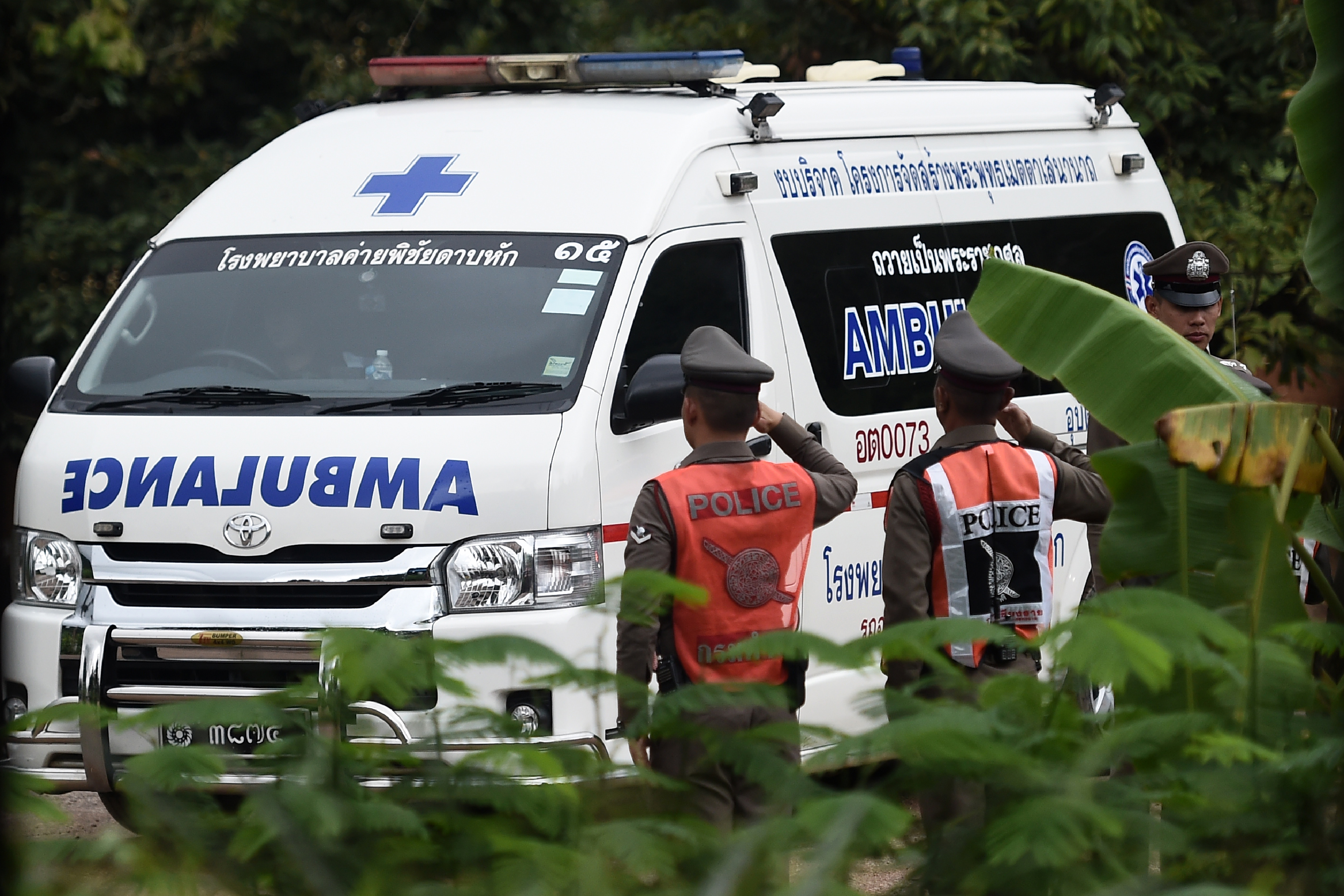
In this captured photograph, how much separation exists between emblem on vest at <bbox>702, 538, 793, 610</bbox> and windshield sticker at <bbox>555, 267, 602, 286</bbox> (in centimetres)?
161

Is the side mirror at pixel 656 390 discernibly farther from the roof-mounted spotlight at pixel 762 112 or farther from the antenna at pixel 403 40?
the antenna at pixel 403 40

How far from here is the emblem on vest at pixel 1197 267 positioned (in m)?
6.00

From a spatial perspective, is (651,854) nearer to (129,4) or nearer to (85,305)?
(85,305)

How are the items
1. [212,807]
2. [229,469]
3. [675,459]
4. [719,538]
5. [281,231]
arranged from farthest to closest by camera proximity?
[281,231], [675,459], [229,469], [719,538], [212,807]

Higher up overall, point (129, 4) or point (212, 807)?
point (129, 4)

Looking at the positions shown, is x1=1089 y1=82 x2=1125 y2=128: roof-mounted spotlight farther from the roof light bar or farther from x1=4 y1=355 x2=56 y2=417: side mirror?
x1=4 y1=355 x2=56 y2=417: side mirror

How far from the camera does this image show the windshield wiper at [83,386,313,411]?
5656mm

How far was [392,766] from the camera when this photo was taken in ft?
7.63

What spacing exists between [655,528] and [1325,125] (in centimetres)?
187

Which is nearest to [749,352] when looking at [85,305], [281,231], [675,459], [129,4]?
[675,459]

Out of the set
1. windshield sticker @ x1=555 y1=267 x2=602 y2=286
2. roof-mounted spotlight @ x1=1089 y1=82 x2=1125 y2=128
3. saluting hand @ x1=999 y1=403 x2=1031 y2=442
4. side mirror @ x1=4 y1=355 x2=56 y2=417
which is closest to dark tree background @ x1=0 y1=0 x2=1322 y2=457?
roof-mounted spotlight @ x1=1089 y1=82 x2=1125 y2=128

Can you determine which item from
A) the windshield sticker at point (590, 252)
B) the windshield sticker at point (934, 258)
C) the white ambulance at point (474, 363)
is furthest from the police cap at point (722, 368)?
the windshield sticker at point (934, 258)

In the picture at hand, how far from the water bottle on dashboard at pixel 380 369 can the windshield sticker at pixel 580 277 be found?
0.62 m

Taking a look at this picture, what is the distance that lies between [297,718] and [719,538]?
83.2 inches
